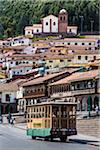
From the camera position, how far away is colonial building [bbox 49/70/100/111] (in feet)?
141

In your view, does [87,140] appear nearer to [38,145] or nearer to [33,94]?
[38,145]

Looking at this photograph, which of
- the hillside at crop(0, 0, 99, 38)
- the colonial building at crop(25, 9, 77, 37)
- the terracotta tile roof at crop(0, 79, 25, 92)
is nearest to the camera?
the terracotta tile roof at crop(0, 79, 25, 92)

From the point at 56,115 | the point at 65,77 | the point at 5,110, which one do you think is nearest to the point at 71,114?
the point at 56,115

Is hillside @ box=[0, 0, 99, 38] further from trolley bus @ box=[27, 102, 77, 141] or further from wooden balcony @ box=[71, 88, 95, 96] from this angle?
trolley bus @ box=[27, 102, 77, 141]

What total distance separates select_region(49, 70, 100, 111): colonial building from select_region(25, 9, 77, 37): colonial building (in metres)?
75.1

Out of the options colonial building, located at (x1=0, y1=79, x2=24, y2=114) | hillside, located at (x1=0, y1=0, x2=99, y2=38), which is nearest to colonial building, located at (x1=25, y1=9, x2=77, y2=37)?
hillside, located at (x1=0, y1=0, x2=99, y2=38)

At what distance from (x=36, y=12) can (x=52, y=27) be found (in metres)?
20.2

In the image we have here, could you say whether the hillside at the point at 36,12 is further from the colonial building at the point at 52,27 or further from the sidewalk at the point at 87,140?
the sidewalk at the point at 87,140

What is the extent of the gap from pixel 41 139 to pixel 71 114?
1777mm

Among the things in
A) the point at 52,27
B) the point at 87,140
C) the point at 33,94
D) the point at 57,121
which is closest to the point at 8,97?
the point at 33,94

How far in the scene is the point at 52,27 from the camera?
419 feet

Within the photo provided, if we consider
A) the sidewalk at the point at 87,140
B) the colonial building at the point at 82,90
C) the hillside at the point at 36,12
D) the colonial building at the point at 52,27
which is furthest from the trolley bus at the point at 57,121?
the hillside at the point at 36,12

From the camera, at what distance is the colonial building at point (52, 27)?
12619 cm

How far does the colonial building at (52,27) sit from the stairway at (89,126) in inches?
3797
